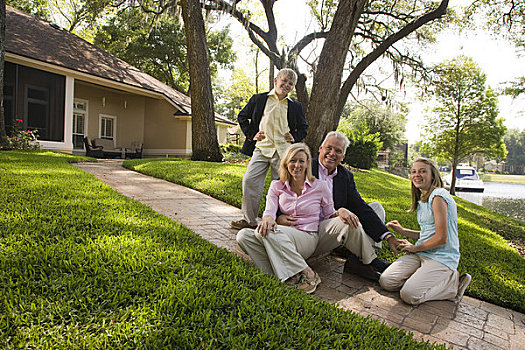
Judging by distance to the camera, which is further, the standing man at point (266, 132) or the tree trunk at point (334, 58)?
the tree trunk at point (334, 58)

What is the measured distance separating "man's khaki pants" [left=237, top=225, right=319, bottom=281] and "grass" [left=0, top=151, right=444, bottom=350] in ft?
0.51

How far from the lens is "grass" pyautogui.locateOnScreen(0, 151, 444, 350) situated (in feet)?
5.50

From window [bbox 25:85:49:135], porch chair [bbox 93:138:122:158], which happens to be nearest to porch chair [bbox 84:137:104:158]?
porch chair [bbox 93:138:122:158]

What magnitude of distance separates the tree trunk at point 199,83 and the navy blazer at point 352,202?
319 inches

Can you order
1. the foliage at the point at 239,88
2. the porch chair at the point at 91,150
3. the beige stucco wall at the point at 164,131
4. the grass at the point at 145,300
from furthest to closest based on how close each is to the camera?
1. the foliage at the point at 239,88
2. the beige stucco wall at the point at 164,131
3. the porch chair at the point at 91,150
4. the grass at the point at 145,300

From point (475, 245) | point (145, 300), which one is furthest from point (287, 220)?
point (475, 245)

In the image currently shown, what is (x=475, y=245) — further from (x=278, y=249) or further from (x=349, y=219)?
(x=278, y=249)

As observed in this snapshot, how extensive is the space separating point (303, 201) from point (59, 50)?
1425cm

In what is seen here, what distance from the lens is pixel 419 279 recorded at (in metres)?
2.76

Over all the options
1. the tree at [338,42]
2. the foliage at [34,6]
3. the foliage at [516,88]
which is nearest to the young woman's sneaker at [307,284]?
the tree at [338,42]

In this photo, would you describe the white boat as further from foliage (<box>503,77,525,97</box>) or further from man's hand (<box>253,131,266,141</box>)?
man's hand (<box>253,131,266,141</box>)

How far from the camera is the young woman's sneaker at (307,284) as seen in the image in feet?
8.72

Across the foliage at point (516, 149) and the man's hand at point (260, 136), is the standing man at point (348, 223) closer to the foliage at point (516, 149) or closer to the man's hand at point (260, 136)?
the man's hand at point (260, 136)

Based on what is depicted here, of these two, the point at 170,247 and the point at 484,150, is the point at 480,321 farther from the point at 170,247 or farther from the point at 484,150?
the point at 484,150
